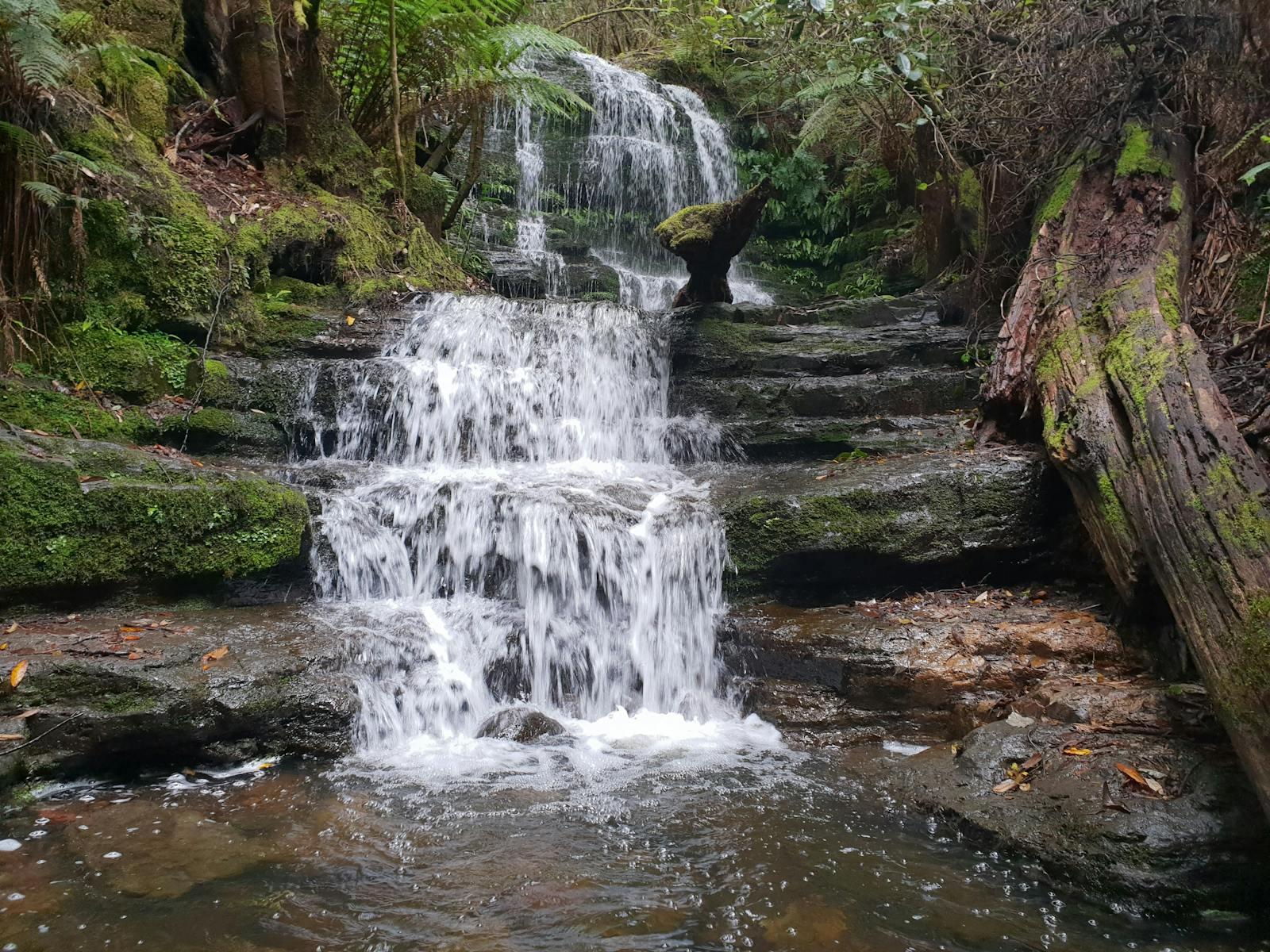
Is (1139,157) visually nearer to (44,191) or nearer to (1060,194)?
(1060,194)

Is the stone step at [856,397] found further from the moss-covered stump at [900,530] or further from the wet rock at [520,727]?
the wet rock at [520,727]

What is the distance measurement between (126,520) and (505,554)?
2216 mm

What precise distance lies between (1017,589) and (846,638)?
1.32 metres

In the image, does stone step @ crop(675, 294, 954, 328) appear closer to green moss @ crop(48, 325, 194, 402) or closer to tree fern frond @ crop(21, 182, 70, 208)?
green moss @ crop(48, 325, 194, 402)

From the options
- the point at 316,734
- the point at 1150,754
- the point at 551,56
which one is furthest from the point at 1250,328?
the point at 551,56

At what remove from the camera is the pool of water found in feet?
8.45

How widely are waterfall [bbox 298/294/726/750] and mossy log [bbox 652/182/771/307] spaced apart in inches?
64.2

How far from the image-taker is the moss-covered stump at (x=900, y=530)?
5094 mm

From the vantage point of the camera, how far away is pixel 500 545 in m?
5.46

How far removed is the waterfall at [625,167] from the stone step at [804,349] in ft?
13.7

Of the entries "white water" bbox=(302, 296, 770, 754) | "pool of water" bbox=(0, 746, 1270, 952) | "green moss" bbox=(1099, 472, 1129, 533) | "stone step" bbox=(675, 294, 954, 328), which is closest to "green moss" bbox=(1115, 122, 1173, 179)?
"stone step" bbox=(675, 294, 954, 328)

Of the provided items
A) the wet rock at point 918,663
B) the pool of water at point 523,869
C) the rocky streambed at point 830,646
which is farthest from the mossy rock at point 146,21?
the wet rock at point 918,663

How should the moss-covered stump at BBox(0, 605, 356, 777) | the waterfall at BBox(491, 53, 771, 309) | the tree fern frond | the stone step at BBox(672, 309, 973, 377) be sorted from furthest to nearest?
the waterfall at BBox(491, 53, 771, 309)
the stone step at BBox(672, 309, 973, 377)
the tree fern frond
the moss-covered stump at BBox(0, 605, 356, 777)

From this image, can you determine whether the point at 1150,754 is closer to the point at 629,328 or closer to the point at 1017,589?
the point at 1017,589
